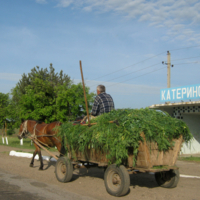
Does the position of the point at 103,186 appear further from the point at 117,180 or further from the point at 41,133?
the point at 41,133

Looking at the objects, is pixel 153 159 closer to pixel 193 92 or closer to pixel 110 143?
pixel 110 143

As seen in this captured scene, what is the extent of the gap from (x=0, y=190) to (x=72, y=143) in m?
2.00

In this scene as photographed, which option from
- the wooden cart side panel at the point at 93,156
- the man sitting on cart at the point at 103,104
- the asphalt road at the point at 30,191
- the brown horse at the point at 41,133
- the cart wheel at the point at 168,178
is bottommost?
the asphalt road at the point at 30,191

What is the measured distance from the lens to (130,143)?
4.74 meters

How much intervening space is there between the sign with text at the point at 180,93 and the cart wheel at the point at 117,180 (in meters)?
9.92

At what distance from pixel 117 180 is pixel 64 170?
1.95 metres

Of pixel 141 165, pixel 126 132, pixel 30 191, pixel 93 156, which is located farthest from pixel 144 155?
pixel 30 191


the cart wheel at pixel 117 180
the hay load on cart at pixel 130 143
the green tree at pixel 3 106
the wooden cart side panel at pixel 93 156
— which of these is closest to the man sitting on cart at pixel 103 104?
the hay load on cart at pixel 130 143

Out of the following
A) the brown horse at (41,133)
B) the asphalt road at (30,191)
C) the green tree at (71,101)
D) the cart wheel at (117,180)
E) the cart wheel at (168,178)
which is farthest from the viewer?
the green tree at (71,101)

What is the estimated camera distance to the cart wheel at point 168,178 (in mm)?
5723

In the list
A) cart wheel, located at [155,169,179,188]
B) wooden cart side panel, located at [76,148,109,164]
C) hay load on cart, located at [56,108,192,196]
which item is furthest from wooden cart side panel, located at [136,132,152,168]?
cart wheel, located at [155,169,179,188]

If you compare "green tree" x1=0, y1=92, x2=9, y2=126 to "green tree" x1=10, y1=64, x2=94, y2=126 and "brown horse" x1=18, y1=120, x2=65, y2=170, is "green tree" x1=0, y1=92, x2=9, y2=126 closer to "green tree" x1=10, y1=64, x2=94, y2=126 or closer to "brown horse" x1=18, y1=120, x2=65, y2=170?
"green tree" x1=10, y1=64, x2=94, y2=126

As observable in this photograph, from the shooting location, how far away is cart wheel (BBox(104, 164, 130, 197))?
4.93 m

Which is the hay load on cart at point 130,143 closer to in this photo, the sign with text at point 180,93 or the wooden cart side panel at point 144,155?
the wooden cart side panel at point 144,155
